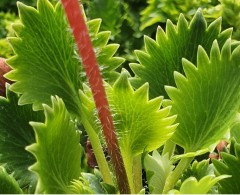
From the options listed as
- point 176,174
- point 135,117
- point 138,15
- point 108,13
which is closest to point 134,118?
point 135,117

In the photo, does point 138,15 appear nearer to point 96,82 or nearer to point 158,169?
point 158,169

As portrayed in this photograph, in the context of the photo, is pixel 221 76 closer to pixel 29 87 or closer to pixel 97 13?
pixel 29 87

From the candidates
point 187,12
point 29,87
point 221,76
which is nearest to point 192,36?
point 221,76

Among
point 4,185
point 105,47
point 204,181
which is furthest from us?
point 105,47

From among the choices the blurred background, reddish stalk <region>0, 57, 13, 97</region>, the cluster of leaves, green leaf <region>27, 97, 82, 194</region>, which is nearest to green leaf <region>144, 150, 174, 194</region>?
the cluster of leaves

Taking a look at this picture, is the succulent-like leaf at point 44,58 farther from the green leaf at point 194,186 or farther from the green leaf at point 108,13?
the green leaf at point 108,13

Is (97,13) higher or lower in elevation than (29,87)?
lower
